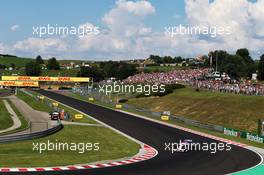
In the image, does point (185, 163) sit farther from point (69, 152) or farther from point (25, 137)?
point (25, 137)

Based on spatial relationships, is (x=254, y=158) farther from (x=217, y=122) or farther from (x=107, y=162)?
(x=217, y=122)

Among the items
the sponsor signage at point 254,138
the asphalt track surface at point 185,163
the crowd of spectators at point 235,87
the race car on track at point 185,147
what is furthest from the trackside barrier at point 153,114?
the race car on track at point 185,147

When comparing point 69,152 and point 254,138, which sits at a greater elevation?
point 69,152

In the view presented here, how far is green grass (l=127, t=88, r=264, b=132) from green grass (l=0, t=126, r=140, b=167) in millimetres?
20505

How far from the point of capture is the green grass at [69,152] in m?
28.9

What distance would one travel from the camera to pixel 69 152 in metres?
34.3

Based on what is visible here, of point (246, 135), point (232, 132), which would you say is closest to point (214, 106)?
point (232, 132)

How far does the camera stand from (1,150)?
110 ft

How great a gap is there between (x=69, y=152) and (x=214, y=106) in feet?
140

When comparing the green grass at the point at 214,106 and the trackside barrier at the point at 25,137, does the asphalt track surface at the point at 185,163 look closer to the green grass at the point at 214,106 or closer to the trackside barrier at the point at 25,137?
the trackside barrier at the point at 25,137

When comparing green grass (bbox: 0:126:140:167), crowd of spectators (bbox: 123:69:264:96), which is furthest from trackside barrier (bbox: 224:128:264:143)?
crowd of spectators (bbox: 123:69:264:96)

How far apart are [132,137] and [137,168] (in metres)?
19.2

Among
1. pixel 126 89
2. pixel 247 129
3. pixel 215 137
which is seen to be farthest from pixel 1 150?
pixel 126 89

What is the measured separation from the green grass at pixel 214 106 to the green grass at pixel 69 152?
67.3 ft
